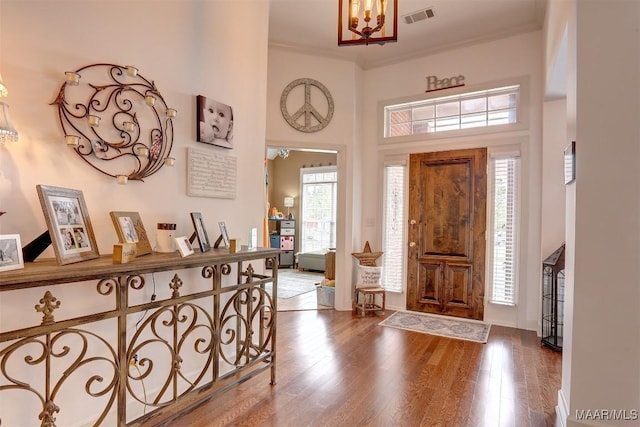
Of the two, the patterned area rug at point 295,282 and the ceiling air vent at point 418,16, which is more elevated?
the ceiling air vent at point 418,16

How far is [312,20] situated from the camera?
3941 millimetres

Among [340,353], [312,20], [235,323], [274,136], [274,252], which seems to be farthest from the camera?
[274,136]

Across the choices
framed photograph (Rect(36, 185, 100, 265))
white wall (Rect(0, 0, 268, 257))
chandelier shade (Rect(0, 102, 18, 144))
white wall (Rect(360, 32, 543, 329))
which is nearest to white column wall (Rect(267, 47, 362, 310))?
white wall (Rect(360, 32, 543, 329))

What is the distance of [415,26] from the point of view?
13.2 ft

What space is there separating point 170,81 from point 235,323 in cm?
188

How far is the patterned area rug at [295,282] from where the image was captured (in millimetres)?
5684

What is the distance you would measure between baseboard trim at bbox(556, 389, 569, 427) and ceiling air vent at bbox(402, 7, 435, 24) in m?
3.76

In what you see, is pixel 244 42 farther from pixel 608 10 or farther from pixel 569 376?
pixel 569 376

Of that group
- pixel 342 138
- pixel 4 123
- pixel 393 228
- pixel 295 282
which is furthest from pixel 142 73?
pixel 295 282

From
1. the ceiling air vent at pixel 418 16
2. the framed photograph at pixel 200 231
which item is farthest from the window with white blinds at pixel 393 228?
the framed photograph at pixel 200 231

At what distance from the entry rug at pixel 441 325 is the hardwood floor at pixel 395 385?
0.16 metres

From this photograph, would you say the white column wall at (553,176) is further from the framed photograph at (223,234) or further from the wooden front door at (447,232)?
the framed photograph at (223,234)

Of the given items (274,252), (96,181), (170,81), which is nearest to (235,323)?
(274,252)

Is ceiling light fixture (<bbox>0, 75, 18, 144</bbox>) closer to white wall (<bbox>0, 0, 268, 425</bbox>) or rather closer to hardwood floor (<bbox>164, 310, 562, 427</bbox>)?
white wall (<bbox>0, 0, 268, 425</bbox>)
